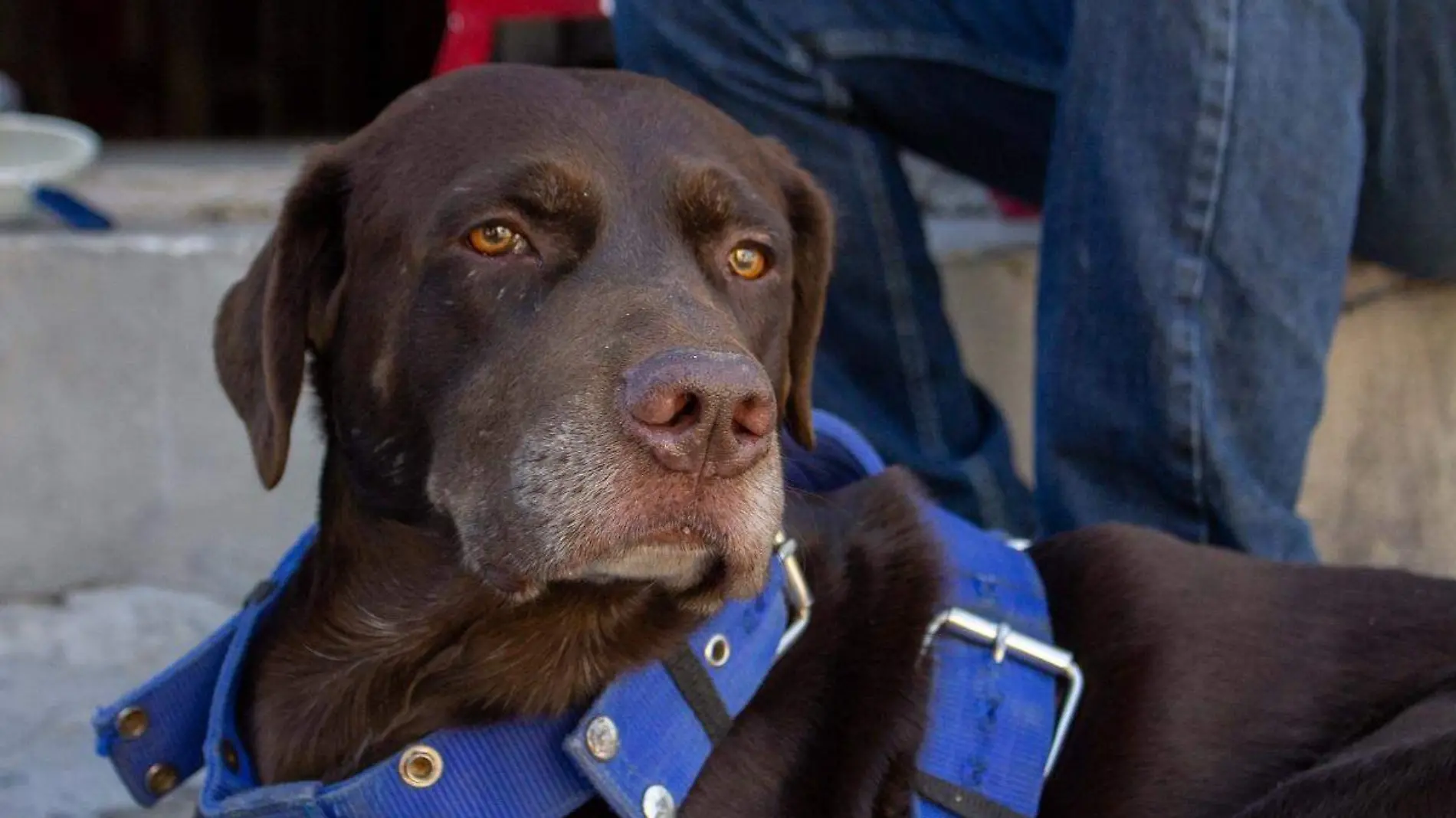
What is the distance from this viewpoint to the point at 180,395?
3586 mm

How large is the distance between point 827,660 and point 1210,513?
1.00 m

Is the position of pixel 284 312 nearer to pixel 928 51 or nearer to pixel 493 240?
pixel 493 240

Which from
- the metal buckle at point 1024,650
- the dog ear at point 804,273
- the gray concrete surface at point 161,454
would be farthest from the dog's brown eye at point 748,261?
the gray concrete surface at point 161,454

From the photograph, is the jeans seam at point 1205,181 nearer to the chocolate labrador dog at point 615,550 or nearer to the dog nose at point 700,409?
the chocolate labrador dog at point 615,550

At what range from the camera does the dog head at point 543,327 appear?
1.77 m

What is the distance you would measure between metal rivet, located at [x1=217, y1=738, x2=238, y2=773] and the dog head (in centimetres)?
37

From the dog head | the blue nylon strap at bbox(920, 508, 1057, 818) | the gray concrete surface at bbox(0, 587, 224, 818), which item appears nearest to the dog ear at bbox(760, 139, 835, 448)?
the dog head

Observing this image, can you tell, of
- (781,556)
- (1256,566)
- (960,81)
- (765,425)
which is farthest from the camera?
(960,81)

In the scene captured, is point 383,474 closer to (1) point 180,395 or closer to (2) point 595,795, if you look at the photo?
(2) point 595,795

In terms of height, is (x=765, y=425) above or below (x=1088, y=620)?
above

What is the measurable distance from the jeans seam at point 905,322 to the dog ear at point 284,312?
1.39 m

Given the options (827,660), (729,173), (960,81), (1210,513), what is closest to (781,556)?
(827,660)

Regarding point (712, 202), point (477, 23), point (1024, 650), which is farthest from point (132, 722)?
point (477, 23)

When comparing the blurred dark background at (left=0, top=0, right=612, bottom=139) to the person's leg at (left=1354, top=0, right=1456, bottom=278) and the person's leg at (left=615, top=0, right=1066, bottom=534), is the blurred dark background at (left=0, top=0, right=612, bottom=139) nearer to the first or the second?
the person's leg at (left=615, top=0, right=1066, bottom=534)
